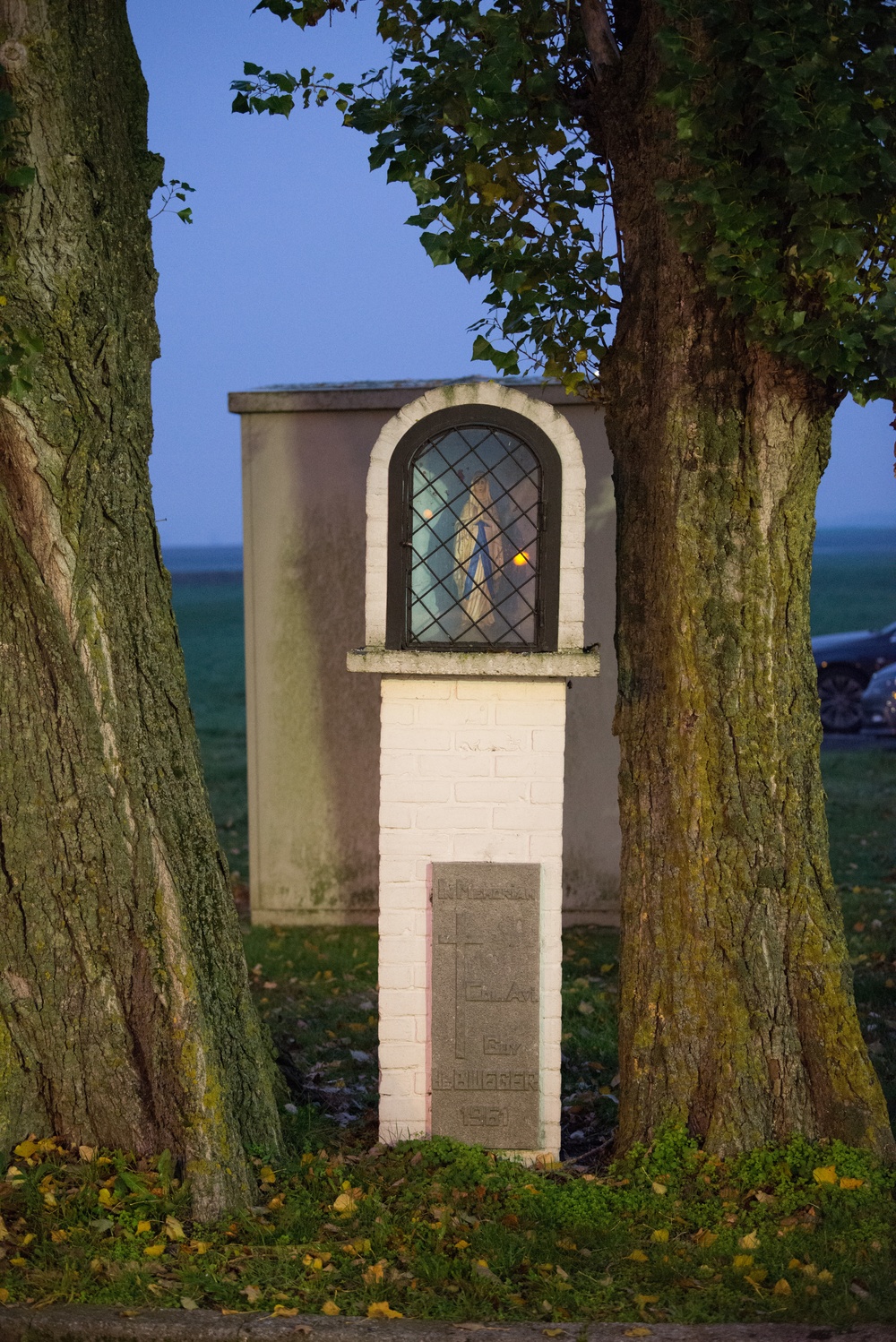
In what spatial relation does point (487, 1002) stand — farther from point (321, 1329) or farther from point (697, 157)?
point (697, 157)

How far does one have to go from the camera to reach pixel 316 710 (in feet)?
28.0

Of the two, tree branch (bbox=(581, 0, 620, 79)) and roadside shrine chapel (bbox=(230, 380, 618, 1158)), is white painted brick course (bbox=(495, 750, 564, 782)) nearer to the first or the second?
roadside shrine chapel (bbox=(230, 380, 618, 1158))

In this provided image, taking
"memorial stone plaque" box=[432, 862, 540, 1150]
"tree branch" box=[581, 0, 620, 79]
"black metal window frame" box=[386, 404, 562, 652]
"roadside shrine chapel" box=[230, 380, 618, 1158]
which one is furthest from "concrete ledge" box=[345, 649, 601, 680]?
"tree branch" box=[581, 0, 620, 79]

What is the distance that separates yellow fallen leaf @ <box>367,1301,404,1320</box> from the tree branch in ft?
14.2

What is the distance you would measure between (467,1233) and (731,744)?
188cm

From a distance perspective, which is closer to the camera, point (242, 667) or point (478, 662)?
point (478, 662)

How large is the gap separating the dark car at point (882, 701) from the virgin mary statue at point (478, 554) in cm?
1103

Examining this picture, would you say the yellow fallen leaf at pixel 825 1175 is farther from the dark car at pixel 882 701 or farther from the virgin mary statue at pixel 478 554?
the dark car at pixel 882 701

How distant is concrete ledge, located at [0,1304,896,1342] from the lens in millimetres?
3773

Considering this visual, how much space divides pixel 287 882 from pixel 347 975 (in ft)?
3.78

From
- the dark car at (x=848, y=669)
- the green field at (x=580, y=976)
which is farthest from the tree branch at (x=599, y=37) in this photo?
the dark car at (x=848, y=669)

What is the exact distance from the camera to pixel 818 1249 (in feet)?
13.8

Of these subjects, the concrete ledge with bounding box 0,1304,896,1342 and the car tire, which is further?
the car tire

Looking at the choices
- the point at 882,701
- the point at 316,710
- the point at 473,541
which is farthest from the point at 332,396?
the point at 882,701
